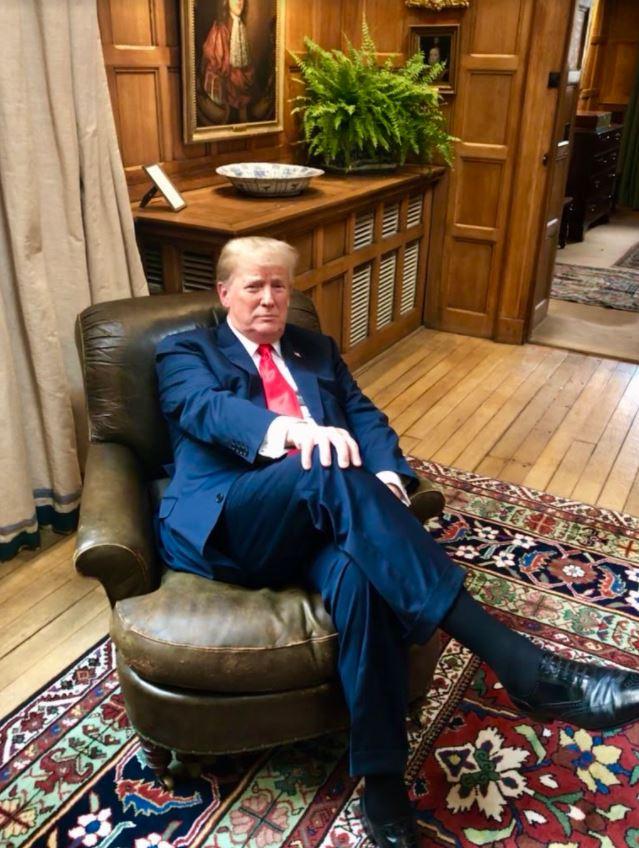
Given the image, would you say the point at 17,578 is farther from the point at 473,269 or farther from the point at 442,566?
the point at 473,269

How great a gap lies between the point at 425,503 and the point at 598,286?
168 inches

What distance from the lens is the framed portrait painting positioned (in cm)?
296

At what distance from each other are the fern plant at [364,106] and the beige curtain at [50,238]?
4.90 ft

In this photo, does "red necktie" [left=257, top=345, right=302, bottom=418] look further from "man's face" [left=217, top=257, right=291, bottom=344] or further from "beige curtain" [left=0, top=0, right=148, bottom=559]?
"beige curtain" [left=0, top=0, right=148, bottom=559]

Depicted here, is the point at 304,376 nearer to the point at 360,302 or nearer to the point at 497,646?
the point at 497,646

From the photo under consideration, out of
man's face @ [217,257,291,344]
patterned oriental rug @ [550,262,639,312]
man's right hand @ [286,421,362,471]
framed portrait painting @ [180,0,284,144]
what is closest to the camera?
man's right hand @ [286,421,362,471]

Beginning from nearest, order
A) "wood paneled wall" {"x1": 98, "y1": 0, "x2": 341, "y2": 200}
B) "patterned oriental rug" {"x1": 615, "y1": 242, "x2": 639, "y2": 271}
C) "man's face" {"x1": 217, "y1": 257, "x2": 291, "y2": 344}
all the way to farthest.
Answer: "man's face" {"x1": 217, "y1": 257, "x2": 291, "y2": 344} → "wood paneled wall" {"x1": 98, "y1": 0, "x2": 341, "y2": 200} → "patterned oriental rug" {"x1": 615, "y1": 242, "x2": 639, "y2": 271}

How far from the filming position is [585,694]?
152cm

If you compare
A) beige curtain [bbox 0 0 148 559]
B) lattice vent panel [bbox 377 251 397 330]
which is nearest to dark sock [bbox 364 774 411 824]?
beige curtain [bbox 0 0 148 559]

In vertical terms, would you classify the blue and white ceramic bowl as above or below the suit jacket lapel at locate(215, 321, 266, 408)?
above

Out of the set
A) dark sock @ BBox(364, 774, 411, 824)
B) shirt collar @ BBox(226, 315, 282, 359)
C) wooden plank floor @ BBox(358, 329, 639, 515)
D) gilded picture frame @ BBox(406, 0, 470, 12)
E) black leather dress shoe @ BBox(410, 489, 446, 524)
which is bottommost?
wooden plank floor @ BBox(358, 329, 639, 515)

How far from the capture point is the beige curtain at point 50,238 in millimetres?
2137

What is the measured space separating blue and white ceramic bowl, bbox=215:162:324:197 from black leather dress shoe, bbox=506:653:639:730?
224cm

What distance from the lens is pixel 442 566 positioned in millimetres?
1517
